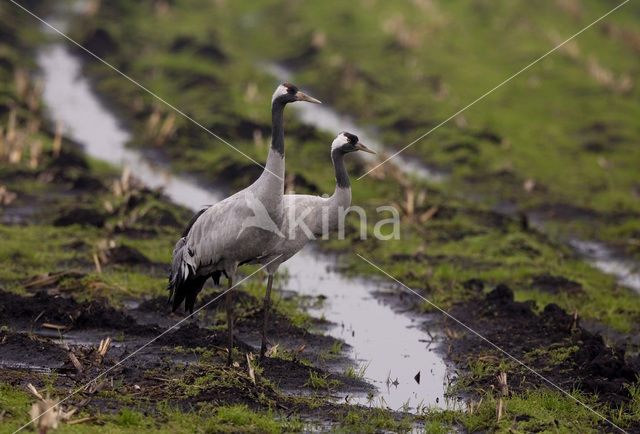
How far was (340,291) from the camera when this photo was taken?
12914mm

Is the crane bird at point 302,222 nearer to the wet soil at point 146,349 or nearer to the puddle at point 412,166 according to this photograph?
the wet soil at point 146,349

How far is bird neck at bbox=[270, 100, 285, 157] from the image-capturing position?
8.70 metres

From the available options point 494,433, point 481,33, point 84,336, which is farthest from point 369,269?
point 481,33

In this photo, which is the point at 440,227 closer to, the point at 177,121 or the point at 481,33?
the point at 177,121

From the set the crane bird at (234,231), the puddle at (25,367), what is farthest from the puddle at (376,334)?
the puddle at (25,367)

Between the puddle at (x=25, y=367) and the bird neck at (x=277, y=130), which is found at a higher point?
the bird neck at (x=277, y=130)

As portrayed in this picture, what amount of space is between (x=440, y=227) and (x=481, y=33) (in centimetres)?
1767

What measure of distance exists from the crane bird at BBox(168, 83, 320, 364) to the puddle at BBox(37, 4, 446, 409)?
1945 millimetres

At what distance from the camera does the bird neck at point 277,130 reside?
8703 millimetres

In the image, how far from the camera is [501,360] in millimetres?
9719

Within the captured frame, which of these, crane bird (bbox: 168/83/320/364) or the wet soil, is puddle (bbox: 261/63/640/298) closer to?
the wet soil

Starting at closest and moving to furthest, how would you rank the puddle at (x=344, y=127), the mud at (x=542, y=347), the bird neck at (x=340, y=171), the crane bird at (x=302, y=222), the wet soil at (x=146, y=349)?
the wet soil at (x=146, y=349)
the mud at (x=542, y=347)
the crane bird at (x=302, y=222)
the bird neck at (x=340, y=171)
the puddle at (x=344, y=127)

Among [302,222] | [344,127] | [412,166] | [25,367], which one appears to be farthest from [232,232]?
[344,127]

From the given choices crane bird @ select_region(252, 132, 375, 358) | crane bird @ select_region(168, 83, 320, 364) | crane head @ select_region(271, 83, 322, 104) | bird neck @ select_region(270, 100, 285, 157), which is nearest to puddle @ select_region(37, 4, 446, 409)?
crane bird @ select_region(252, 132, 375, 358)
